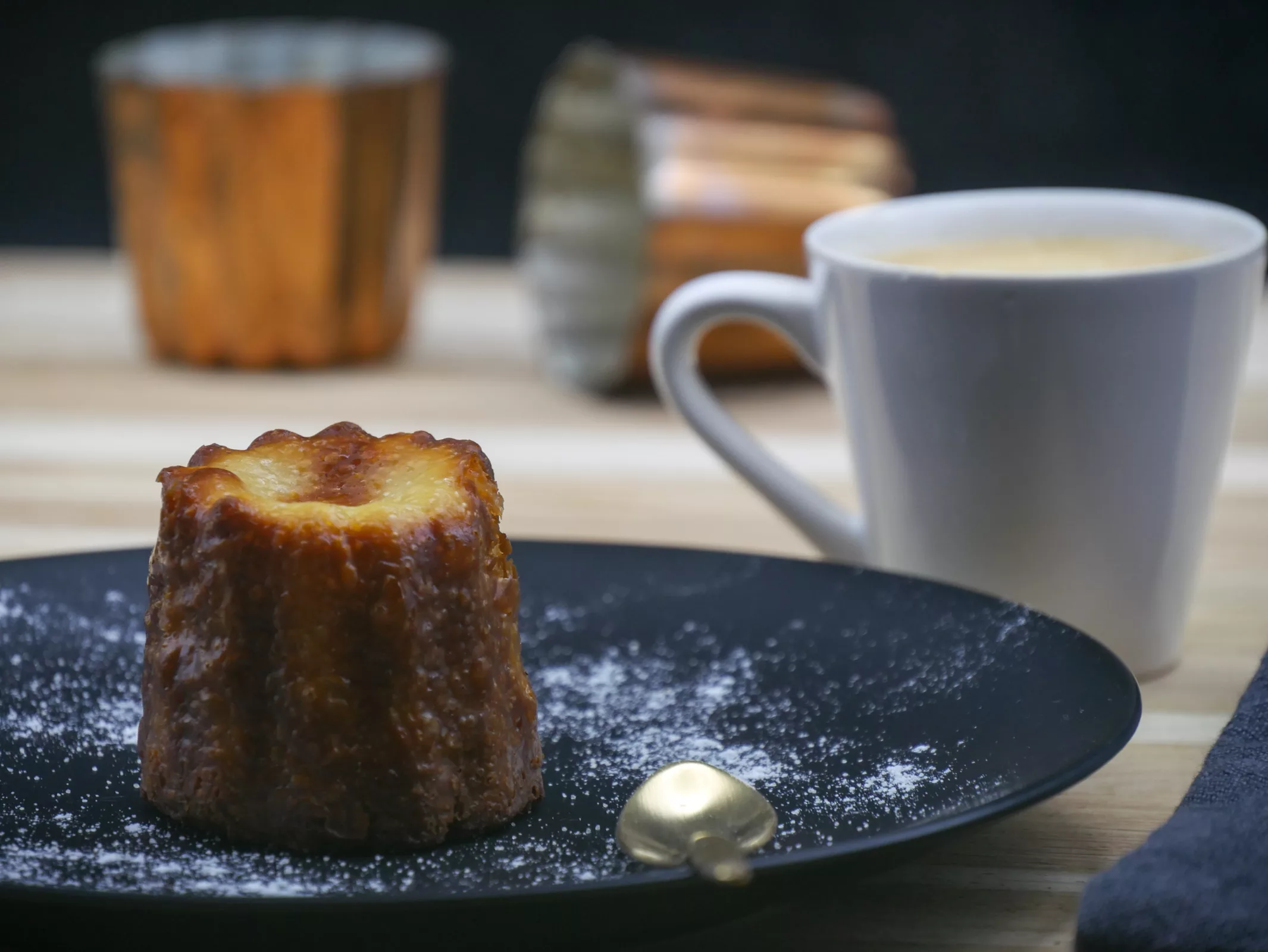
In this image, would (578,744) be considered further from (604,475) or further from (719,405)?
(604,475)

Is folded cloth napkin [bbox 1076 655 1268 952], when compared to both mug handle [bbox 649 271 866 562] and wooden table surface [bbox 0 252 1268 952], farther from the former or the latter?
mug handle [bbox 649 271 866 562]

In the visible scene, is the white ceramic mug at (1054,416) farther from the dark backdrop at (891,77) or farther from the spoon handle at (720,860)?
the dark backdrop at (891,77)

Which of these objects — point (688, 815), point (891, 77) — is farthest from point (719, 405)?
point (891, 77)

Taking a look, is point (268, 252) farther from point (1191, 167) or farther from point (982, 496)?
point (1191, 167)

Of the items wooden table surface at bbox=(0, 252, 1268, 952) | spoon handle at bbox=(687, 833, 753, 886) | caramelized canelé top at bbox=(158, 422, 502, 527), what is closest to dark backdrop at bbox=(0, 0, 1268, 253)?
wooden table surface at bbox=(0, 252, 1268, 952)

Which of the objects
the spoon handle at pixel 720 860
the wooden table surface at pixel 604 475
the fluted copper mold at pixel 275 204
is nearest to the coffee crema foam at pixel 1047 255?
the wooden table surface at pixel 604 475
